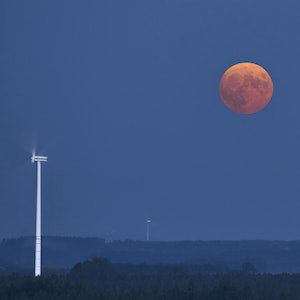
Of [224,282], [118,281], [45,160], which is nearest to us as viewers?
[224,282]

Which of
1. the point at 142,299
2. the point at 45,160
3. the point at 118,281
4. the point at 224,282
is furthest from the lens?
the point at 118,281

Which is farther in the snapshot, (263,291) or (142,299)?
(263,291)

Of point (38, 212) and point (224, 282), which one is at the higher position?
point (38, 212)

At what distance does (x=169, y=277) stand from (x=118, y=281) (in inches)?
473

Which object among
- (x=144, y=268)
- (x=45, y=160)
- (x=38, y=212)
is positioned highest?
(x=45, y=160)

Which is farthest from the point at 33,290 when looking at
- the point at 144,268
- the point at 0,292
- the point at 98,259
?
the point at 144,268

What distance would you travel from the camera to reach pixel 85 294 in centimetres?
7688

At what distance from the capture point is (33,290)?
8212 cm

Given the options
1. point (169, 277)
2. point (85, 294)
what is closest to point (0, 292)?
point (85, 294)

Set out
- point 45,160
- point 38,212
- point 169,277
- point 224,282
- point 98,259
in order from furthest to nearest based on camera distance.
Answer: point 98,259 → point 169,277 → point 45,160 → point 38,212 → point 224,282

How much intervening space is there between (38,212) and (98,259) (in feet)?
166

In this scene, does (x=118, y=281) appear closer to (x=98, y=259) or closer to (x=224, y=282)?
(x=98, y=259)

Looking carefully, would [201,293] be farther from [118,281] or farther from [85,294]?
[118,281]

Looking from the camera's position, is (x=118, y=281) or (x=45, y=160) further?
(x=118, y=281)
